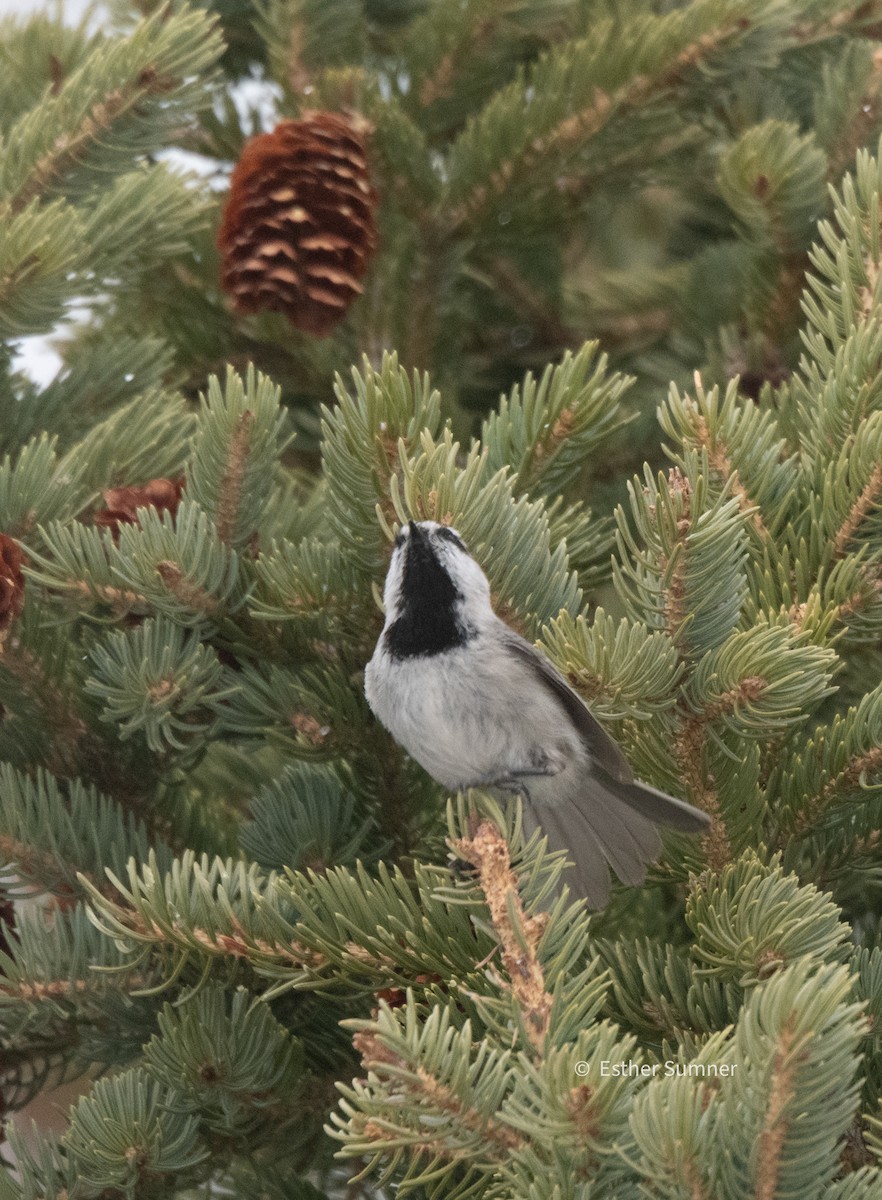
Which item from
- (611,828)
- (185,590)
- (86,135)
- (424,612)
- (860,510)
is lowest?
(611,828)

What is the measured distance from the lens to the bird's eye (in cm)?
139

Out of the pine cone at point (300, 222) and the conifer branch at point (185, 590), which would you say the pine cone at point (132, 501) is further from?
the pine cone at point (300, 222)

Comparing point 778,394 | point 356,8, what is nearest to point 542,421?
point 778,394

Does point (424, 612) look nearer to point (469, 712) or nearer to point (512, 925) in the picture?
point (469, 712)

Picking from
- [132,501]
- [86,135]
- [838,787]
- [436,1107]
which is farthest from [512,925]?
[86,135]

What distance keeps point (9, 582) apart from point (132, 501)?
23cm

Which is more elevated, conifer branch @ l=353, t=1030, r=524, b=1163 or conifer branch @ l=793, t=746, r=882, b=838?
conifer branch @ l=353, t=1030, r=524, b=1163

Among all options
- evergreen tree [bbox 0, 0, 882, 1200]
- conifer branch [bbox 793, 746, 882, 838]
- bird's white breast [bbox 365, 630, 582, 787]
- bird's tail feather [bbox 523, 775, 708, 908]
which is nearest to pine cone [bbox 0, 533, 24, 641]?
evergreen tree [bbox 0, 0, 882, 1200]

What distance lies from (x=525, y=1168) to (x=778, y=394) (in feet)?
3.38

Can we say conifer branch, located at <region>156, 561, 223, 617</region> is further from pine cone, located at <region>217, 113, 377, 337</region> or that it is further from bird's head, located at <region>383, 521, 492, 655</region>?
pine cone, located at <region>217, 113, 377, 337</region>

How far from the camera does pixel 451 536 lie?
1.46m

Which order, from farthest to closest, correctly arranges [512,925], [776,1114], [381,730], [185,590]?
[381,730] → [185,590] → [512,925] → [776,1114]

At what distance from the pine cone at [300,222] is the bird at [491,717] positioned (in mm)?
565

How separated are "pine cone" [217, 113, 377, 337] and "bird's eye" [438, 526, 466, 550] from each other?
0.67 m
